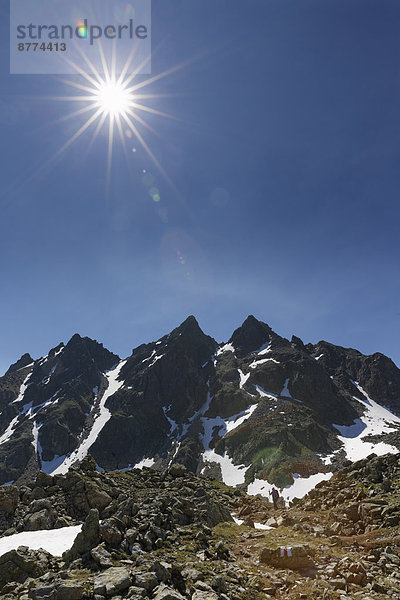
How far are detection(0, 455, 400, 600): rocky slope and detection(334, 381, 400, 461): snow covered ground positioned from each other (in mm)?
96291

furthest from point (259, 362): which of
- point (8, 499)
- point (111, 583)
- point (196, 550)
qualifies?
point (111, 583)

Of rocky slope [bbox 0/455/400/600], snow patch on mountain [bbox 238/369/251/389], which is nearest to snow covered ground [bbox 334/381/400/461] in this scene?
snow patch on mountain [bbox 238/369/251/389]

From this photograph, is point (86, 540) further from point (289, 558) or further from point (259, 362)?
point (259, 362)

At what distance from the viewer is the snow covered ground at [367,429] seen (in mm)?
105375

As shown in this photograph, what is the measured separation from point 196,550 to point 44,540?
27.2 feet

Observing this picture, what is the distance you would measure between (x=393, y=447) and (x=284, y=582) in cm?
11214

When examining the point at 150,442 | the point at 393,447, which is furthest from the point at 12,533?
the point at 150,442

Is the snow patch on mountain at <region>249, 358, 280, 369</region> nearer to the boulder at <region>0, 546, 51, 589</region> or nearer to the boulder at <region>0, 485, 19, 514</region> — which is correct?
the boulder at <region>0, 485, 19, 514</region>

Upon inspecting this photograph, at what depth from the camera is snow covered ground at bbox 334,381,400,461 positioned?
105375 mm

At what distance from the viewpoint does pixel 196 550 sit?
14.2m

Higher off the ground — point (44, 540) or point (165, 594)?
point (44, 540)

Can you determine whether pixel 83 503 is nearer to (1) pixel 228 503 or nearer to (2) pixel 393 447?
(1) pixel 228 503

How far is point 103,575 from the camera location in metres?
9.86

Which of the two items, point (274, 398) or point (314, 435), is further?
point (274, 398)
